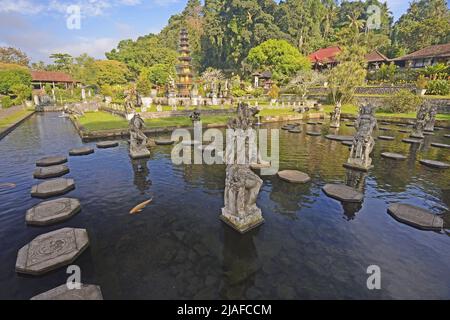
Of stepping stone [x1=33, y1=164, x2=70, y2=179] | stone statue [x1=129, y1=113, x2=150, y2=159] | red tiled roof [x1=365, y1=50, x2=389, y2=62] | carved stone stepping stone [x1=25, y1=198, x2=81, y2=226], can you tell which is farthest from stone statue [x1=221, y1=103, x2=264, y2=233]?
red tiled roof [x1=365, y1=50, x2=389, y2=62]

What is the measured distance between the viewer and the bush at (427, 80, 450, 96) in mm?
38000

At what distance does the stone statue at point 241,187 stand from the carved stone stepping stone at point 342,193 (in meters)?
3.67

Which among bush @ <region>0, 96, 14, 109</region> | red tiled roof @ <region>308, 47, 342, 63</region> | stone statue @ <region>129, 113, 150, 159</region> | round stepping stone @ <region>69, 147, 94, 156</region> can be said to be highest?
red tiled roof @ <region>308, 47, 342, 63</region>

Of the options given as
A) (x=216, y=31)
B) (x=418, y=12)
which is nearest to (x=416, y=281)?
(x=216, y=31)

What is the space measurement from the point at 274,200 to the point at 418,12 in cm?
9883

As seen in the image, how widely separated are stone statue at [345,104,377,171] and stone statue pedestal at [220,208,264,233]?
797 cm

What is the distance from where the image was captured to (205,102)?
42.8 meters

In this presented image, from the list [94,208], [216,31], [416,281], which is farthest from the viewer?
[216,31]

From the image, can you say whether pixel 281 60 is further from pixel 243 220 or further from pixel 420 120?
pixel 243 220

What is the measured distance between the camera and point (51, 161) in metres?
13.0

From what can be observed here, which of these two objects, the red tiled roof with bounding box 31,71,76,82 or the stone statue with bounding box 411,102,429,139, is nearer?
the stone statue with bounding box 411,102,429,139

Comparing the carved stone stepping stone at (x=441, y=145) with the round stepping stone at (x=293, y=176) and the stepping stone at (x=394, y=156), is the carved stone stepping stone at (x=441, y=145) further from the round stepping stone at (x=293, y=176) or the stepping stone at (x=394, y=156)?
the round stepping stone at (x=293, y=176)

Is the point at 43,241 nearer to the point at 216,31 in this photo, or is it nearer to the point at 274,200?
the point at 274,200

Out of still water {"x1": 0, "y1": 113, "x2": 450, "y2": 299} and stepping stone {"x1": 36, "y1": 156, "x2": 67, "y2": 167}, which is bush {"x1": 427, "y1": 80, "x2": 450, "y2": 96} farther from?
stepping stone {"x1": 36, "y1": 156, "x2": 67, "y2": 167}
